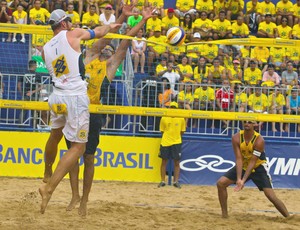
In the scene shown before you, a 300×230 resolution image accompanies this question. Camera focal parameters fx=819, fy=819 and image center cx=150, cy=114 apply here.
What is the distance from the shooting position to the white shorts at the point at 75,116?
9.20 metres

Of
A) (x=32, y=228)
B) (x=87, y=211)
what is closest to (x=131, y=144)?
(x=87, y=211)

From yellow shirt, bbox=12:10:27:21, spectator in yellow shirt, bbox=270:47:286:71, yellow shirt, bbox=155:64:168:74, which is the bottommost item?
yellow shirt, bbox=155:64:168:74

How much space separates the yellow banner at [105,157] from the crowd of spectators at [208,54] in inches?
38.5

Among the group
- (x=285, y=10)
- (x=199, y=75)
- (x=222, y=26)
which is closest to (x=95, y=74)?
(x=199, y=75)

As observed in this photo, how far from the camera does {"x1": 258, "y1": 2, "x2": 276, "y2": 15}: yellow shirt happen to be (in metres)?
20.7

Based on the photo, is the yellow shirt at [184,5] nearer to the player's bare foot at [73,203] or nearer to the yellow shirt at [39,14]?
the yellow shirt at [39,14]

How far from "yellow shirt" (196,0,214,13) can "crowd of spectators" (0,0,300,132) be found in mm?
22

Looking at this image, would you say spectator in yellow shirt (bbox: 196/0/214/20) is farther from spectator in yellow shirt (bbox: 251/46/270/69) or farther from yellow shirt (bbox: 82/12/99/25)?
spectator in yellow shirt (bbox: 251/46/270/69)

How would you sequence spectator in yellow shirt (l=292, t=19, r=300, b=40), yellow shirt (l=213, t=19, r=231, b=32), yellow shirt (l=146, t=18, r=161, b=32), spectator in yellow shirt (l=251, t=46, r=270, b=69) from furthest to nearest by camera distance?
spectator in yellow shirt (l=292, t=19, r=300, b=40), yellow shirt (l=213, t=19, r=231, b=32), yellow shirt (l=146, t=18, r=161, b=32), spectator in yellow shirt (l=251, t=46, r=270, b=69)

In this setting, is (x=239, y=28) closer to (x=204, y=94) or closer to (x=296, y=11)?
(x=296, y=11)

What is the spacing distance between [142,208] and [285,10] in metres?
10.4

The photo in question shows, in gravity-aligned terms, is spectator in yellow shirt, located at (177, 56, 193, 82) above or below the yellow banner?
above

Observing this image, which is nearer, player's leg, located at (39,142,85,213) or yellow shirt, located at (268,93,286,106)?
player's leg, located at (39,142,85,213)

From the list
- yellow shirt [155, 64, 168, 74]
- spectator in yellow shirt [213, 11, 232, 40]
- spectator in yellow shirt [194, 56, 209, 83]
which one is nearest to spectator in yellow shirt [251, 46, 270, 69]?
spectator in yellow shirt [194, 56, 209, 83]
